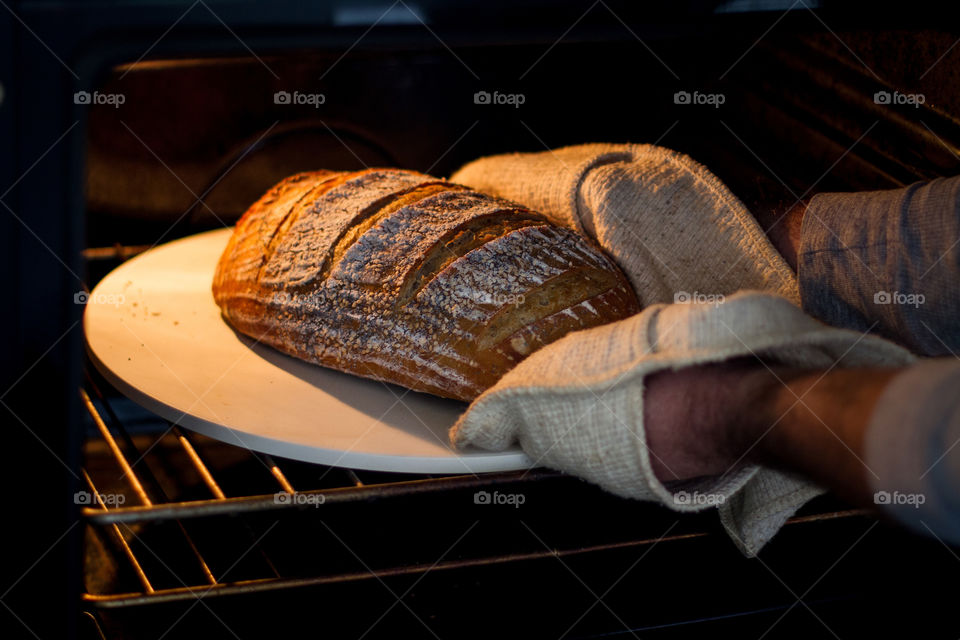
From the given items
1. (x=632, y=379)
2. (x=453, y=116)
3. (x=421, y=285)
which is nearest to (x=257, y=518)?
(x=421, y=285)

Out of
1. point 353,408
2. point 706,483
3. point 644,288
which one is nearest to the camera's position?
point 706,483

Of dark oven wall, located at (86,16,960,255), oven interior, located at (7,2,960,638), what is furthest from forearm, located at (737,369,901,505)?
dark oven wall, located at (86,16,960,255)

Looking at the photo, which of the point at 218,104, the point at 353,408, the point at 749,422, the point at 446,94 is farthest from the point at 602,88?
the point at 749,422

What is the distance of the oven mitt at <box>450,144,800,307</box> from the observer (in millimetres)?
868

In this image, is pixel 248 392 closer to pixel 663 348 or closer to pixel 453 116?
pixel 663 348

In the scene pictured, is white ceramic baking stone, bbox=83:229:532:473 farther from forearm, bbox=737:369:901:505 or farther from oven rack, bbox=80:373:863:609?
forearm, bbox=737:369:901:505

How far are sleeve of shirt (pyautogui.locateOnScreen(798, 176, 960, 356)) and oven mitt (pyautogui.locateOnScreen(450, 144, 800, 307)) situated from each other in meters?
0.05

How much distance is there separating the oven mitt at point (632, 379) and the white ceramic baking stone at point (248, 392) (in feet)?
0.17

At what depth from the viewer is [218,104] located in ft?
3.88

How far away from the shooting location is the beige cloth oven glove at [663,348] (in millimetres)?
577

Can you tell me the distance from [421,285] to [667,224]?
0.30 m

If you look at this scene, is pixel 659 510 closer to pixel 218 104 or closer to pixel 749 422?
pixel 749 422

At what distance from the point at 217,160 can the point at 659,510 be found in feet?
2.64

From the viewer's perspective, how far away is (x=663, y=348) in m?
0.57
